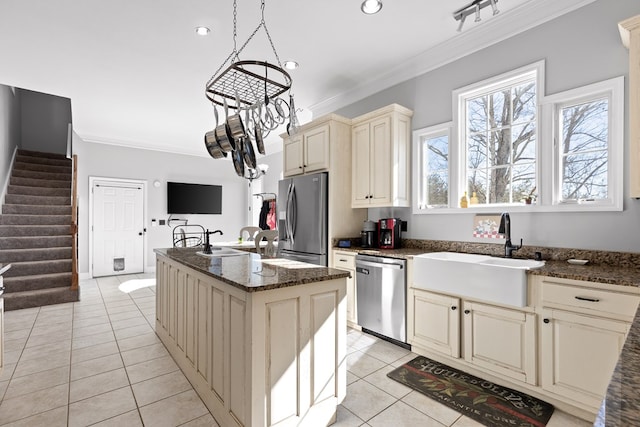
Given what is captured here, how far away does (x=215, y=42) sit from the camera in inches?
120

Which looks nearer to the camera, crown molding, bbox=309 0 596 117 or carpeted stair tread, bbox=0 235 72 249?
crown molding, bbox=309 0 596 117

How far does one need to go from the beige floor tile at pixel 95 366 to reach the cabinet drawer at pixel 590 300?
3261mm

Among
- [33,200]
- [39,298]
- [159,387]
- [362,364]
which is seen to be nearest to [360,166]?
[362,364]

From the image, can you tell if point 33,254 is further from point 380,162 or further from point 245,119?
point 380,162

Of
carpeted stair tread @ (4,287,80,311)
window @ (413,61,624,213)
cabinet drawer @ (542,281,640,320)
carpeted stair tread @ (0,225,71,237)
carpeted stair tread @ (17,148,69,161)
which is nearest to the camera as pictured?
cabinet drawer @ (542,281,640,320)

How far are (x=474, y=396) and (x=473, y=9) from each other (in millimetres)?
2916

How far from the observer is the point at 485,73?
295 cm

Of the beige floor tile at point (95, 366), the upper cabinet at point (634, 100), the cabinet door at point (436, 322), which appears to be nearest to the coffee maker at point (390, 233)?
the cabinet door at point (436, 322)

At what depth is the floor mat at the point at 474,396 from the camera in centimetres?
194

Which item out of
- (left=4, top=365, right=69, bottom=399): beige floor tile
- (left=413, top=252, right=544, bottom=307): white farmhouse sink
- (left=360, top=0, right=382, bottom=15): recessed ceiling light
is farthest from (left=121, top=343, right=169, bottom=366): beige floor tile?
(left=360, top=0, right=382, bottom=15): recessed ceiling light

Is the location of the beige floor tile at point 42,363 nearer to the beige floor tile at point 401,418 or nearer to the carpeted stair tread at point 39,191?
the beige floor tile at point 401,418

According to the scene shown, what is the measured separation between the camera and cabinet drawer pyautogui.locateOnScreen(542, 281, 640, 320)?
1719 millimetres

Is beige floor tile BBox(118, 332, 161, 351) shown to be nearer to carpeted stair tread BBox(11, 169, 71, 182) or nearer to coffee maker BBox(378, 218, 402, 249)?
coffee maker BBox(378, 218, 402, 249)

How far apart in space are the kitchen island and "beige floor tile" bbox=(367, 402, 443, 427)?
0.26 m
